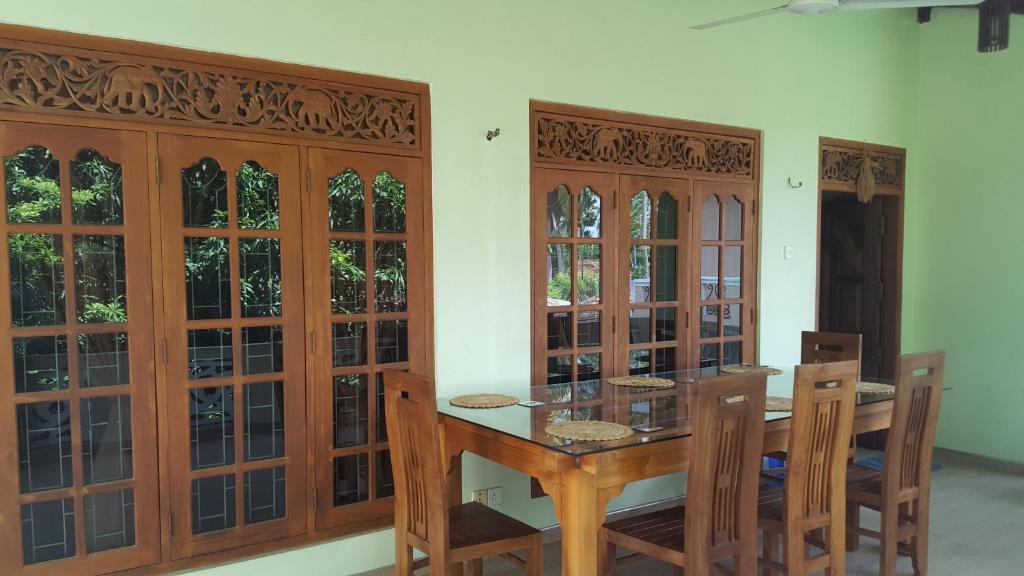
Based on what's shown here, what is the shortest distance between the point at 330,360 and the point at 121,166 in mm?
1169

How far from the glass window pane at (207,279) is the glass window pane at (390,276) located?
68 centimetres

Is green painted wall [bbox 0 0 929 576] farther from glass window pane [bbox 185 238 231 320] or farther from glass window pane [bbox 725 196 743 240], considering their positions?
glass window pane [bbox 185 238 231 320]

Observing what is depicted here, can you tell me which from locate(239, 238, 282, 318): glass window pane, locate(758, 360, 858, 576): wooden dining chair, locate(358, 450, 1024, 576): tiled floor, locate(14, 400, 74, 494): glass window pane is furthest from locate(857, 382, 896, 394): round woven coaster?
locate(14, 400, 74, 494): glass window pane

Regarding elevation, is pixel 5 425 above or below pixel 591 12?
below

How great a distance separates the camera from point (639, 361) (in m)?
4.32

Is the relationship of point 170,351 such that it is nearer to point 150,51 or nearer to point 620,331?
point 150,51

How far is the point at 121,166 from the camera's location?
2.82m

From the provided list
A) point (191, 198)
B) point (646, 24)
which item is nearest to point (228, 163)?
point (191, 198)

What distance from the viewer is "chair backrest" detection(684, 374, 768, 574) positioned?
2459 millimetres

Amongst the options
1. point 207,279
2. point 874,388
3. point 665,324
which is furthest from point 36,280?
point 874,388

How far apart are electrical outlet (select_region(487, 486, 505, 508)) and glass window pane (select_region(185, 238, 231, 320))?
5.19ft

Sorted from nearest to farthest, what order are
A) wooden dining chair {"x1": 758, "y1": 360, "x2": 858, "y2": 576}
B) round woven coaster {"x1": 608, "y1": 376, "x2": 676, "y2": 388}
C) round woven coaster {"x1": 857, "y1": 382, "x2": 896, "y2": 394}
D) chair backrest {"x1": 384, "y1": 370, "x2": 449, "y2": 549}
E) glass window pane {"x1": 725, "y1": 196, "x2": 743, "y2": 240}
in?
chair backrest {"x1": 384, "y1": 370, "x2": 449, "y2": 549} → wooden dining chair {"x1": 758, "y1": 360, "x2": 858, "y2": 576} → round woven coaster {"x1": 857, "y1": 382, "x2": 896, "y2": 394} → round woven coaster {"x1": 608, "y1": 376, "x2": 676, "y2": 388} → glass window pane {"x1": 725, "y1": 196, "x2": 743, "y2": 240}

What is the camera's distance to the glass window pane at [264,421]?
3.10 metres

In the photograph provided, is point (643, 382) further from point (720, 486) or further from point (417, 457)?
point (417, 457)
